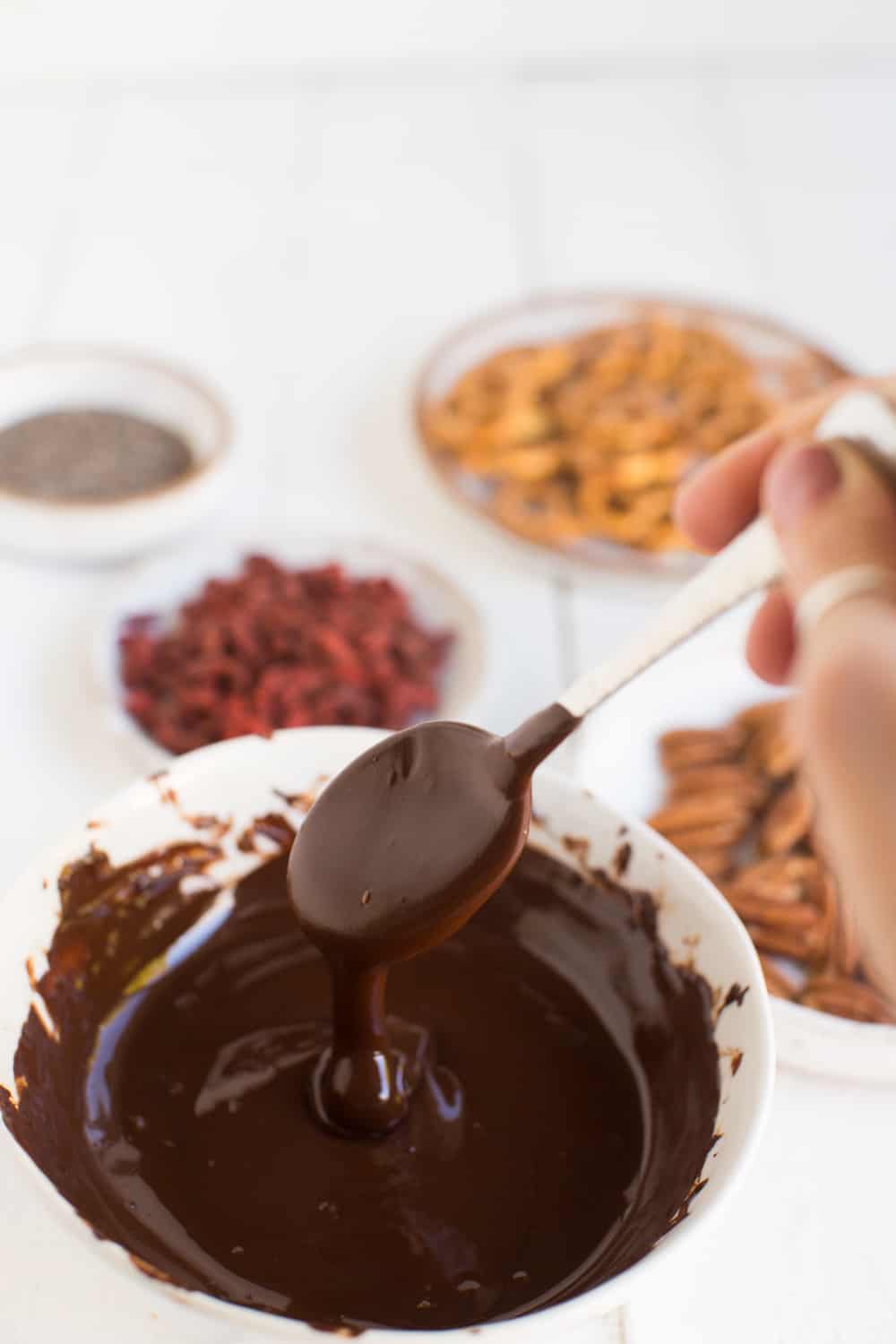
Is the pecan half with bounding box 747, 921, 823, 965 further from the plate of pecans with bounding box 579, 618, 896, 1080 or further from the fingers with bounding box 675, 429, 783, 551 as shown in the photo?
the fingers with bounding box 675, 429, 783, 551

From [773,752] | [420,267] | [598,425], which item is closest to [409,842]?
[773,752]

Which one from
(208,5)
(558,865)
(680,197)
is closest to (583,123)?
(680,197)

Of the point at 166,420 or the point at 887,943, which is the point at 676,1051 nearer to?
the point at 887,943

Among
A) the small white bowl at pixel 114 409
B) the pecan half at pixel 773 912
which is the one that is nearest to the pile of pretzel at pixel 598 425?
the small white bowl at pixel 114 409

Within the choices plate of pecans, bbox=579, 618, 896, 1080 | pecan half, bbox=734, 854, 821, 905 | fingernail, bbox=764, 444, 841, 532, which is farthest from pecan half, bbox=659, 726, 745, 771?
fingernail, bbox=764, 444, 841, 532

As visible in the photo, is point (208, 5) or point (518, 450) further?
point (208, 5)

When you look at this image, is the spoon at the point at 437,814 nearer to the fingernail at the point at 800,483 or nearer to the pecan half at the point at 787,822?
the fingernail at the point at 800,483
